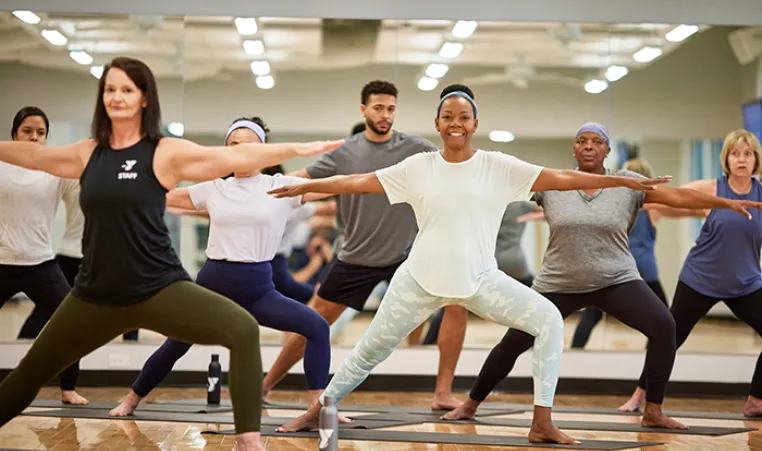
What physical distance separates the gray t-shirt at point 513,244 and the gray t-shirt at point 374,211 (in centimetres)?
177

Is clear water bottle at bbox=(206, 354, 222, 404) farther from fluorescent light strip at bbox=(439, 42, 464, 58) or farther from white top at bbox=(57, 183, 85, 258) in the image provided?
fluorescent light strip at bbox=(439, 42, 464, 58)

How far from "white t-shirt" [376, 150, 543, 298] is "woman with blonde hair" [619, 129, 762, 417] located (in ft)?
6.99

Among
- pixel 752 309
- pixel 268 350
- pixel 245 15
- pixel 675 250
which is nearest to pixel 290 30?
pixel 245 15

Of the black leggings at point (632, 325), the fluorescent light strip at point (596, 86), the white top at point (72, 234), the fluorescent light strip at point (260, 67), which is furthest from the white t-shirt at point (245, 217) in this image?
the fluorescent light strip at point (596, 86)

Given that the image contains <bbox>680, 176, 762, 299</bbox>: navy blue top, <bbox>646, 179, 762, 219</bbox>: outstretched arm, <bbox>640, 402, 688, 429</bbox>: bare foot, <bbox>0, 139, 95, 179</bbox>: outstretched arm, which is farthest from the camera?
<bbox>680, 176, 762, 299</bbox>: navy blue top

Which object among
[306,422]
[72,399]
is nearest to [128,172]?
[306,422]

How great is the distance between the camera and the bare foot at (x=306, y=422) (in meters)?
5.17

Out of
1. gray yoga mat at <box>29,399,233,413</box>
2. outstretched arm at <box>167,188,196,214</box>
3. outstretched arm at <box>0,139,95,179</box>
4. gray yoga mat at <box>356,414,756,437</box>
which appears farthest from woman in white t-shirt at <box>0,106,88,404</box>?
outstretched arm at <box>0,139,95,179</box>

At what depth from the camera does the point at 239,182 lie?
5324 millimetres

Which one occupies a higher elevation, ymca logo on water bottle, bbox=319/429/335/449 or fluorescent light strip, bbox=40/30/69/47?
fluorescent light strip, bbox=40/30/69/47

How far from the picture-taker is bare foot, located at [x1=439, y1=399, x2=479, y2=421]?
19.2 feet

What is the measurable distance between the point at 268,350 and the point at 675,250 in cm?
325

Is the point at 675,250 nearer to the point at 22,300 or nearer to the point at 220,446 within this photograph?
the point at 220,446

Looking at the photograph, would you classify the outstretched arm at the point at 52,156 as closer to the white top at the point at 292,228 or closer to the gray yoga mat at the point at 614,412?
the white top at the point at 292,228
